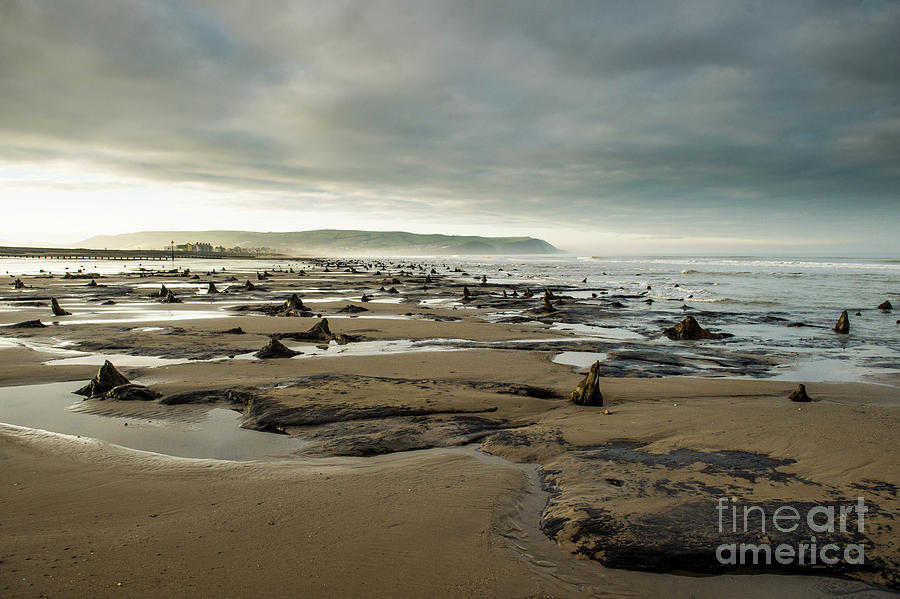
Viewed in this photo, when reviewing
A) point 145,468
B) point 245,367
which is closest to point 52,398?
point 245,367

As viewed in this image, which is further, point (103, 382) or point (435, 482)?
point (103, 382)

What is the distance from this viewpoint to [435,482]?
446cm

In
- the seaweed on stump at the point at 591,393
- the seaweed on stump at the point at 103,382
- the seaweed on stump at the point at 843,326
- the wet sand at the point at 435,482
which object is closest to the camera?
the wet sand at the point at 435,482

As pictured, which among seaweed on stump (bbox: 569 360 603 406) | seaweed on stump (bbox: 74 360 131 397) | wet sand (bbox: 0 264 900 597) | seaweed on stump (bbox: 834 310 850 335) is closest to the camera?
wet sand (bbox: 0 264 900 597)

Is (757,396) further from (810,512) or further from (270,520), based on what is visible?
(270,520)

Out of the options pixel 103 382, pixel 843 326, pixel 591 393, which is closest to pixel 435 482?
pixel 591 393

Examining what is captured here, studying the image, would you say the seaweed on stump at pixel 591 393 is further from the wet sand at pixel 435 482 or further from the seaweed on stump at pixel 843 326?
the seaweed on stump at pixel 843 326

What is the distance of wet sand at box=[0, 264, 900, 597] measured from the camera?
123 inches

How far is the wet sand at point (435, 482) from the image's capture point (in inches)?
123

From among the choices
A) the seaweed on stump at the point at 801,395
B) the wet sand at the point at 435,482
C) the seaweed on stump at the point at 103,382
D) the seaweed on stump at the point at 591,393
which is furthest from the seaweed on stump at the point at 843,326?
the seaweed on stump at the point at 103,382

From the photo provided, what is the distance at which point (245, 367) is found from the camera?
→ 9.07 m

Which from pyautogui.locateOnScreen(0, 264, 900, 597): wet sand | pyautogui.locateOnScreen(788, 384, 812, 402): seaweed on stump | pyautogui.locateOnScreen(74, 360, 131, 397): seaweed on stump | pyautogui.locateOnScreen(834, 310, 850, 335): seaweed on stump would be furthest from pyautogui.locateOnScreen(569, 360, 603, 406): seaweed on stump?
pyautogui.locateOnScreen(834, 310, 850, 335): seaweed on stump

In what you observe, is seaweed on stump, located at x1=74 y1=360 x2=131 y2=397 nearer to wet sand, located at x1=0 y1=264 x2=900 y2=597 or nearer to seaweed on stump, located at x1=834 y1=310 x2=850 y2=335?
wet sand, located at x1=0 y1=264 x2=900 y2=597

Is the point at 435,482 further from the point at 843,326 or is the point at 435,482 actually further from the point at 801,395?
the point at 843,326
